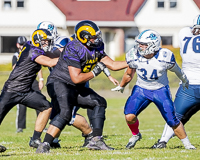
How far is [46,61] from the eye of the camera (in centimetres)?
603

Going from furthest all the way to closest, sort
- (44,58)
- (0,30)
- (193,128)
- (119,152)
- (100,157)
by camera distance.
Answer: (0,30) < (193,128) < (44,58) < (119,152) < (100,157)

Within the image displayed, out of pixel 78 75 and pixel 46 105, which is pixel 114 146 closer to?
pixel 46 105

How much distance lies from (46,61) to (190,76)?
6.25 feet

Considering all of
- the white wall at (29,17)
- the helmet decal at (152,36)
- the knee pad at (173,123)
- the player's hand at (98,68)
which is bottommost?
the white wall at (29,17)

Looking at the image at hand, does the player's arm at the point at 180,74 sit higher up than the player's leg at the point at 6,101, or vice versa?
the player's arm at the point at 180,74

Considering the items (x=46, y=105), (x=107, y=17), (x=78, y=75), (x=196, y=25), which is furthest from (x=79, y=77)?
(x=107, y=17)

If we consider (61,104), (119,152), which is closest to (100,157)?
(119,152)

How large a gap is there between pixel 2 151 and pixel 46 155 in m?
0.81

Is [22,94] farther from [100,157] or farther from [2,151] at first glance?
[100,157]

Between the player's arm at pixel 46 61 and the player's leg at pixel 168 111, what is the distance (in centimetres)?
135

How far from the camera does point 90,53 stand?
5.86 meters

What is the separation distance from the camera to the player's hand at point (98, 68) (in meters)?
5.66

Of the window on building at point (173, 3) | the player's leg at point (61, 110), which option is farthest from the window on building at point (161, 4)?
the player's leg at point (61, 110)

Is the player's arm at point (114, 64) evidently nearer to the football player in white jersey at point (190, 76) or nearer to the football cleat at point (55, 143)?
the football player in white jersey at point (190, 76)
